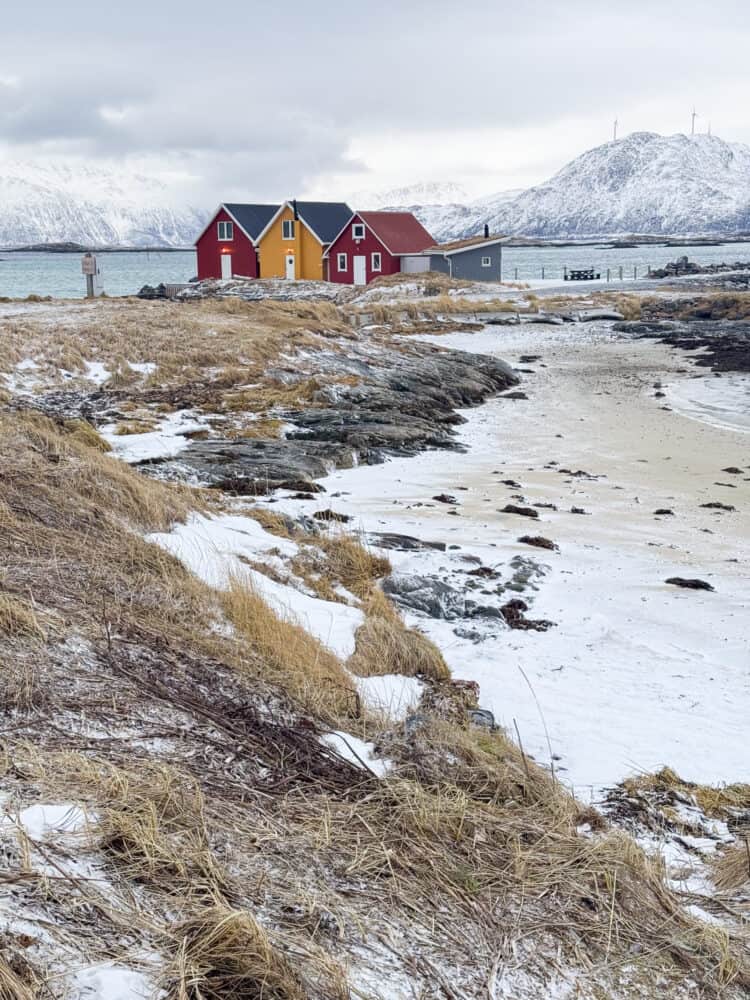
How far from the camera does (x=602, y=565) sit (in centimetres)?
1048

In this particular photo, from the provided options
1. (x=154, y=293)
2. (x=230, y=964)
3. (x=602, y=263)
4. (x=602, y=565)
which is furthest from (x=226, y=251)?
(x=602, y=263)

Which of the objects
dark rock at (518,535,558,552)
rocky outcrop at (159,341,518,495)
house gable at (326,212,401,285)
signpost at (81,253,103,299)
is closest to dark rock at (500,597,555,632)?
dark rock at (518,535,558,552)

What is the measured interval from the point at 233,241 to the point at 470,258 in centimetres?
1565

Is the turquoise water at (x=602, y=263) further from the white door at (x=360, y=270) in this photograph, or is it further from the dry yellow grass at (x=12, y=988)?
the dry yellow grass at (x=12, y=988)

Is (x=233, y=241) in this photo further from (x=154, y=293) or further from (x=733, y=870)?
(x=733, y=870)

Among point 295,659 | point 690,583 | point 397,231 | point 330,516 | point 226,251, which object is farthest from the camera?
point 226,251

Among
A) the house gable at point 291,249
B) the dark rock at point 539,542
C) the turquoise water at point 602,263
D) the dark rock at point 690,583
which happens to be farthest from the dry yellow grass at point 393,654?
the turquoise water at point 602,263

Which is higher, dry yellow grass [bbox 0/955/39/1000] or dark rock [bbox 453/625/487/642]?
dry yellow grass [bbox 0/955/39/1000]

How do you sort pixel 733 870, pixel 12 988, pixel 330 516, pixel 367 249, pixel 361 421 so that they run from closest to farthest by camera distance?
1. pixel 12 988
2. pixel 733 870
3. pixel 330 516
4. pixel 361 421
5. pixel 367 249

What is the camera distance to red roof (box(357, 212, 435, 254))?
57750 mm

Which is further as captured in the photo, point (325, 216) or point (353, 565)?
point (325, 216)

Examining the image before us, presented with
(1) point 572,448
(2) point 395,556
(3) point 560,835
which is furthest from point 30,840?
(1) point 572,448

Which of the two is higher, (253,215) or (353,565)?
(253,215)

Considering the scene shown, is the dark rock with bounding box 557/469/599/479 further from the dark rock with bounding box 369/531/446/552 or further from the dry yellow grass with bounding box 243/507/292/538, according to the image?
the dry yellow grass with bounding box 243/507/292/538
